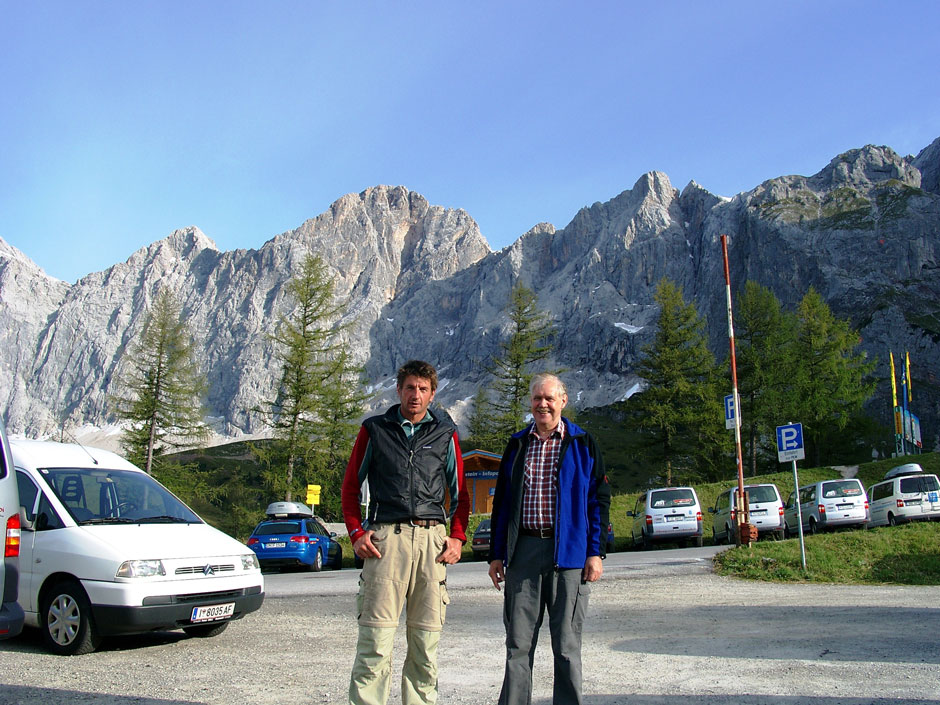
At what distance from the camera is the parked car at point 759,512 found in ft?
67.1

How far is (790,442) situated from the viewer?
13.9 metres

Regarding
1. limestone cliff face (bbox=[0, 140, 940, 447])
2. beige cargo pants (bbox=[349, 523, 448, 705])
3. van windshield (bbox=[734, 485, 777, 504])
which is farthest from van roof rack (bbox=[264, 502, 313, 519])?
Answer: limestone cliff face (bbox=[0, 140, 940, 447])

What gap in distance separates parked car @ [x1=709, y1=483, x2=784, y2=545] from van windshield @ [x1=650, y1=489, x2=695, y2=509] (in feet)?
3.44

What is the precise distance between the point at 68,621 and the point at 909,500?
2134 centimetres

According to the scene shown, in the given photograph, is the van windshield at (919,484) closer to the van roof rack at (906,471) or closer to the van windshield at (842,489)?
the van windshield at (842,489)

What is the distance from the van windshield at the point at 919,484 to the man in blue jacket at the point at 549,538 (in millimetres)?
20137

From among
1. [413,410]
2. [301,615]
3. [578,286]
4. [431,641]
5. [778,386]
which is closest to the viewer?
[431,641]

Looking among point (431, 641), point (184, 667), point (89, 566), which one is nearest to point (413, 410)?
point (431, 641)

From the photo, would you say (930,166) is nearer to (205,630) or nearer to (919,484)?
(919,484)

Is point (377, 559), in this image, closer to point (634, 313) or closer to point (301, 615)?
point (301, 615)

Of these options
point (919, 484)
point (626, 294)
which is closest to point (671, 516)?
point (919, 484)

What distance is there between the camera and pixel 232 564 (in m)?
7.24

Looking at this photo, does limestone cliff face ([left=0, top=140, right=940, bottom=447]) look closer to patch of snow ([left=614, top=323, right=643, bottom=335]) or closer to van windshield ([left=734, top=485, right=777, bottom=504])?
patch of snow ([left=614, top=323, right=643, bottom=335])

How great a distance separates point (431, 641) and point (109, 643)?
4613 millimetres
